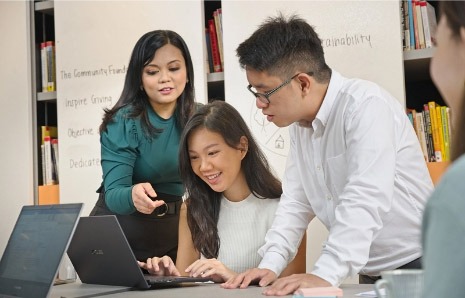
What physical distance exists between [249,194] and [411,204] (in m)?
0.67

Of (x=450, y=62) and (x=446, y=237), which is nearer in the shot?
(x=446, y=237)

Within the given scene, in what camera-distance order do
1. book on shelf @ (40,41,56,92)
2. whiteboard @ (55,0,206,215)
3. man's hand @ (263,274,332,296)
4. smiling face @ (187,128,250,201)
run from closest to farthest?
1. man's hand @ (263,274,332,296)
2. smiling face @ (187,128,250,201)
3. whiteboard @ (55,0,206,215)
4. book on shelf @ (40,41,56,92)

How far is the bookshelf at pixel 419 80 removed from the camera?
9.21 feet

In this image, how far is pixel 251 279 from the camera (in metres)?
1.63

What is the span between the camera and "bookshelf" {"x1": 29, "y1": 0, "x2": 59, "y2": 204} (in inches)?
140

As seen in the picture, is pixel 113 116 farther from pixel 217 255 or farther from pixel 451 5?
pixel 451 5

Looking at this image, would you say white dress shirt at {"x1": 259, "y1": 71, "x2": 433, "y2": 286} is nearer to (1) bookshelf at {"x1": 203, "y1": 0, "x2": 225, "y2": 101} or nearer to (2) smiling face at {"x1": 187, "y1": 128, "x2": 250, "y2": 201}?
(2) smiling face at {"x1": 187, "y1": 128, "x2": 250, "y2": 201}

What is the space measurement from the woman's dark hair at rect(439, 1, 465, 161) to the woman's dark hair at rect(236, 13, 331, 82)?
1.03 meters

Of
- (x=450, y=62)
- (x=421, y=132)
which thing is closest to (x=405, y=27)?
(x=421, y=132)

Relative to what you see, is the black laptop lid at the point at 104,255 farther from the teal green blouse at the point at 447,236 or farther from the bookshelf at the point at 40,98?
the bookshelf at the point at 40,98

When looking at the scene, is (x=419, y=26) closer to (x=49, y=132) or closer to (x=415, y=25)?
(x=415, y=25)

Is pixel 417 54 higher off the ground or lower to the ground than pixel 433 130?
higher

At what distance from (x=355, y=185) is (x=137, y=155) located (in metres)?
1.01

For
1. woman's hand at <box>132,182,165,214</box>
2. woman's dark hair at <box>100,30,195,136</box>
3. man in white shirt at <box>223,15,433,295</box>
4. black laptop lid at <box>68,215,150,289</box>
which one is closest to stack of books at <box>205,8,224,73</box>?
woman's dark hair at <box>100,30,195,136</box>
